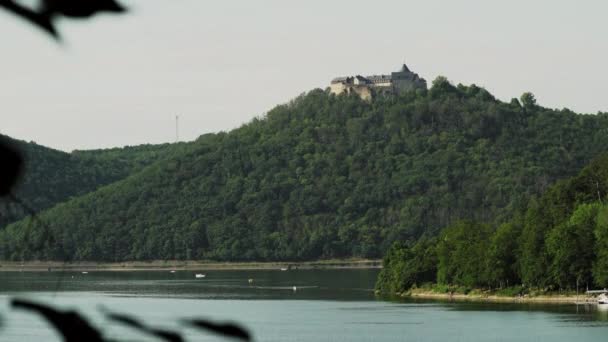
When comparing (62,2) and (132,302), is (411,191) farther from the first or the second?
(62,2)

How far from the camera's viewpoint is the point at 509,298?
87812 millimetres

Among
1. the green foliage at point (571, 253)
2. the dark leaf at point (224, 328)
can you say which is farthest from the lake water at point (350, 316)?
the dark leaf at point (224, 328)

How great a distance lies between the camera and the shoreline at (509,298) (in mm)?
81875

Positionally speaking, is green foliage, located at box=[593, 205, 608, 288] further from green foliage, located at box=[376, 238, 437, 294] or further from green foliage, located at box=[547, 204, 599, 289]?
green foliage, located at box=[376, 238, 437, 294]

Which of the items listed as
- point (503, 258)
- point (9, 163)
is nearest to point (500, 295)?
point (503, 258)

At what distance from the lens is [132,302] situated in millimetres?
98188

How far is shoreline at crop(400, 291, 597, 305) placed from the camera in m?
81.9

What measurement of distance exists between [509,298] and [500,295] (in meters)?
1.72

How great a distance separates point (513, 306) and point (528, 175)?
103177 mm

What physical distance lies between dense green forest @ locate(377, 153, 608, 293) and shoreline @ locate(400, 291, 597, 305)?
A: 767mm

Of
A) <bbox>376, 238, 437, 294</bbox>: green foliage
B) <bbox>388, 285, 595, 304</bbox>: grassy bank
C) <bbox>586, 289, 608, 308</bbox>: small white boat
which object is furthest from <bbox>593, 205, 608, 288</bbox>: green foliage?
<bbox>376, 238, 437, 294</bbox>: green foliage

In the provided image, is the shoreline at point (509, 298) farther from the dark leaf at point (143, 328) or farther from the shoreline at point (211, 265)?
the shoreline at point (211, 265)

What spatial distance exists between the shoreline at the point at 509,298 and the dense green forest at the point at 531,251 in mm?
767

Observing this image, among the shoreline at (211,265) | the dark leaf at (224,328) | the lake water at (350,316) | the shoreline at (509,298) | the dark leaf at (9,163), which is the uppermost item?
the shoreline at (211,265)
